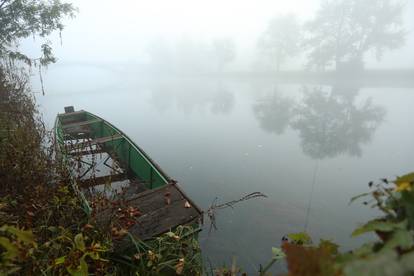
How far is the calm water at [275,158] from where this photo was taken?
6.43m

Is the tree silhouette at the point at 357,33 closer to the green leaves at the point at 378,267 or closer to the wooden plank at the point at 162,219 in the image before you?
the wooden plank at the point at 162,219

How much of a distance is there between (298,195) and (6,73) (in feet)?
38.2

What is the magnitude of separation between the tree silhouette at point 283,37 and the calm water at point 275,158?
33.2 meters

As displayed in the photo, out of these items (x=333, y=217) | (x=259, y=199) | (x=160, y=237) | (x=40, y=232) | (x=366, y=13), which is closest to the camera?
(x=40, y=232)

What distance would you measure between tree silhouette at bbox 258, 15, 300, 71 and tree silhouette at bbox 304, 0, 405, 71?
6345 millimetres

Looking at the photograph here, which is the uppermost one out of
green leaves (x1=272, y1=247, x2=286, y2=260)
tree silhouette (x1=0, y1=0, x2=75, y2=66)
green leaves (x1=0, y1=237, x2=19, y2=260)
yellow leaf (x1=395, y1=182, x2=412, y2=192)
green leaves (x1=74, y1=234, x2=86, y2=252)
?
tree silhouette (x1=0, y1=0, x2=75, y2=66)

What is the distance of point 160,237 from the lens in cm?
355

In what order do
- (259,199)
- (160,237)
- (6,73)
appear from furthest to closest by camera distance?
(6,73)
(259,199)
(160,237)

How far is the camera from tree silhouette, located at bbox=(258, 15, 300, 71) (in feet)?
172

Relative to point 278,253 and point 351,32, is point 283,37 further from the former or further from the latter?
point 278,253

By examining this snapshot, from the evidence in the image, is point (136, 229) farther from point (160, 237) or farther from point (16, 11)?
point (16, 11)

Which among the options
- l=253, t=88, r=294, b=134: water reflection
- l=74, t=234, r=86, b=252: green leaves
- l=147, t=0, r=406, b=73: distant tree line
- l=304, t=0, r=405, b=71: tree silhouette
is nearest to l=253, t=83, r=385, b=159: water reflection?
l=253, t=88, r=294, b=134: water reflection

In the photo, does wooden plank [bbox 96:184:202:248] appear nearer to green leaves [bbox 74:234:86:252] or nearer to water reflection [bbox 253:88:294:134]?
green leaves [bbox 74:234:86:252]

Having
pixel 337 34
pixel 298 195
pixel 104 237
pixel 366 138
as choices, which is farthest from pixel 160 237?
pixel 337 34
